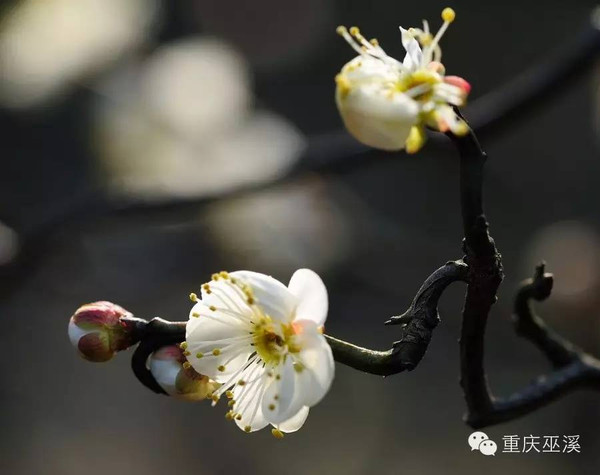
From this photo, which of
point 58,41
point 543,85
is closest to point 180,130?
point 58,41

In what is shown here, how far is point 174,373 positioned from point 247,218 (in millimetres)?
1687

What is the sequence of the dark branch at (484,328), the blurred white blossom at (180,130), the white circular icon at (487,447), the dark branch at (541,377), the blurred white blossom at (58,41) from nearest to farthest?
the dark branch at (484,328)
the dark branch at (541,377)
the white circular icon at (487,447)
the blurred white blossom at (58,41)
the blurred white blossom at (180,130)

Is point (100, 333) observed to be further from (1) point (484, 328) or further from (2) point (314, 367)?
(1) point (484, 328)

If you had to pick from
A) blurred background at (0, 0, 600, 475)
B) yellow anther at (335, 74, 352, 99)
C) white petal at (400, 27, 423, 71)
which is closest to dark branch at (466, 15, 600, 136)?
blurred background at (0, 0, 600, 475)

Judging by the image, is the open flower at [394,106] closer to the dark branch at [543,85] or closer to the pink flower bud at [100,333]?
the pink flower bud at [100,333]

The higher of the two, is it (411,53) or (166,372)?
(411,53)

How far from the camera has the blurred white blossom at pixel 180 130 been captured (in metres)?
2.18

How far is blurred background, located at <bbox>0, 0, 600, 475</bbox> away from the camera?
6.61ft

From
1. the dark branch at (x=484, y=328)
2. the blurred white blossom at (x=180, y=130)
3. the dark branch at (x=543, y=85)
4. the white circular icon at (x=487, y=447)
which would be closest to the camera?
the dark branch at (x=484, y=328)

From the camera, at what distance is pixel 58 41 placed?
2014mm

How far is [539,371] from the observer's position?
2.35 meters

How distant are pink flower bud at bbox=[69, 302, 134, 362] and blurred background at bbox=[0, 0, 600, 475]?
34.0 inches

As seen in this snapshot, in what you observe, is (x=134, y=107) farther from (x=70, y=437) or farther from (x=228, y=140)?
(x=70, y=437)

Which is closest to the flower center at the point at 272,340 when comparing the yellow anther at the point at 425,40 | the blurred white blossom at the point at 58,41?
the yellow anther at the point at 425,40
